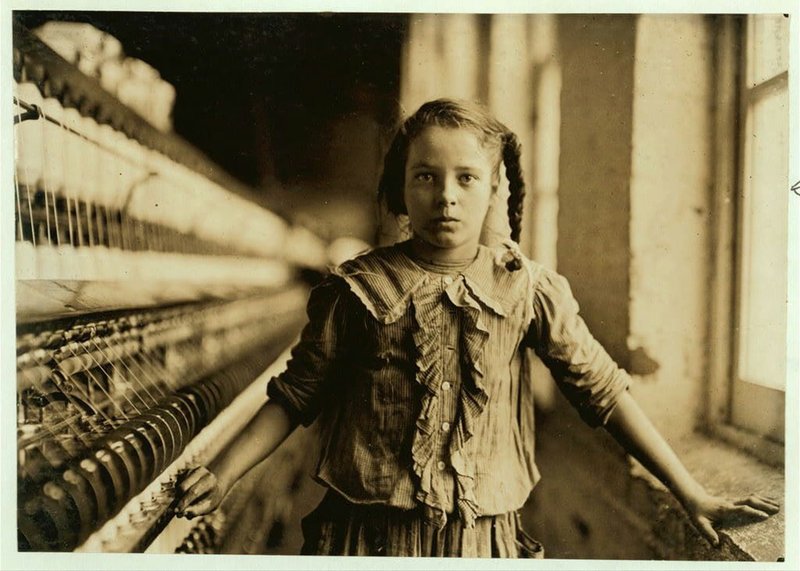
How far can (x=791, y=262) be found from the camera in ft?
4.81

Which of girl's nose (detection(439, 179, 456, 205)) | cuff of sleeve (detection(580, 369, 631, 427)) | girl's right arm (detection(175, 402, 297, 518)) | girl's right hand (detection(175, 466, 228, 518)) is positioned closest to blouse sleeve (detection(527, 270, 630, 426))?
cuff of sleeve (detection(580, 369, 631, 427))

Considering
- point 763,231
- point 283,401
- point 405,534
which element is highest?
point 763,231

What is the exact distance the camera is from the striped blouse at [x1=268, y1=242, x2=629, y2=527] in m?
1.40

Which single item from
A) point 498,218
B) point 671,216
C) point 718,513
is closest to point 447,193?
point 498,218

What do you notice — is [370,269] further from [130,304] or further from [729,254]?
[729,254]

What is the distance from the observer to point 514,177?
1.44 metres

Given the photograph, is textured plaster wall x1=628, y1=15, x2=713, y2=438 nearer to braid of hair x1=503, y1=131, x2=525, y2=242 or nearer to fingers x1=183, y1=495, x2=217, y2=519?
braid of hair x1=503, y1=131, x2=525, y2=242

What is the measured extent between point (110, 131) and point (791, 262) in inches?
48.7

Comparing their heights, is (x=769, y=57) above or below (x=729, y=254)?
above

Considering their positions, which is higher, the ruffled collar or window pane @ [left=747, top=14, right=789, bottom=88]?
window pane @ [left=747, top=14, right=789, bottom=88]

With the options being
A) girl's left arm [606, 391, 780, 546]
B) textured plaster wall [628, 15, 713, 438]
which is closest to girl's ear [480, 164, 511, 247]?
textured plaster wall [628, 15, 713, 438]

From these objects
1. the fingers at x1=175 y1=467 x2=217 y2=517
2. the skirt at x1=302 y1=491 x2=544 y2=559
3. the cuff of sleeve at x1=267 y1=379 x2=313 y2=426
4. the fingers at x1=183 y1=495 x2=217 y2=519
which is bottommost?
the skirt at x1=302 y1=491 x2=544 y2=559

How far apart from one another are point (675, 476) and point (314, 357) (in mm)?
664

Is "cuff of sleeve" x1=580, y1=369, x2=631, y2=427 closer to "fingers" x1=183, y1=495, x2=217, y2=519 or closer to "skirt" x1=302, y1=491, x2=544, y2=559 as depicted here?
"skirt" x1=302, y1=491, x2=544, y2=559
